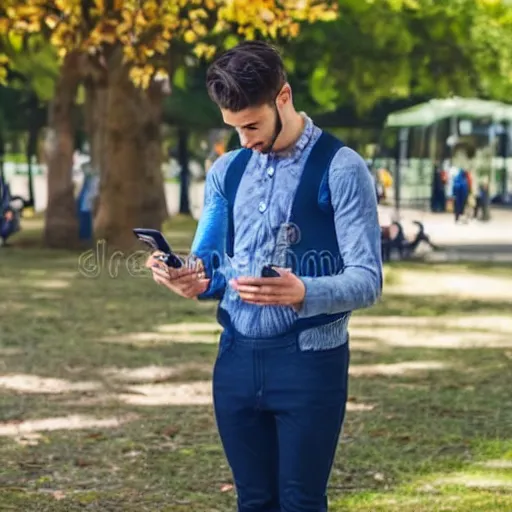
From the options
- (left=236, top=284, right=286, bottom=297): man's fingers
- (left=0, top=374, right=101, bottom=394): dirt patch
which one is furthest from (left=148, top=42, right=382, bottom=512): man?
(left=0, top=374, right=101, bottom=394): dirt patch

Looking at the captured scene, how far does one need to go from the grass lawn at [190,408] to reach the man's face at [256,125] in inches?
33.3

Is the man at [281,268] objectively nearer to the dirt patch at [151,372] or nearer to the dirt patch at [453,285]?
the dirt patch at [151,372]

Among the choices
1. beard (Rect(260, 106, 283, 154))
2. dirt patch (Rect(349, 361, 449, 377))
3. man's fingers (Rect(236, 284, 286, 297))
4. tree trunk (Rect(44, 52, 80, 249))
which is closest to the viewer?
man's fingers (Rect(236, 284, 286, 297))

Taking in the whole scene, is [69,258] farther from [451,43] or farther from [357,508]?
[357,508]

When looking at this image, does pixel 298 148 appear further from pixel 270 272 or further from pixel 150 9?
pixel 150 9

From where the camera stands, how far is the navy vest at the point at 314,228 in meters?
4.39

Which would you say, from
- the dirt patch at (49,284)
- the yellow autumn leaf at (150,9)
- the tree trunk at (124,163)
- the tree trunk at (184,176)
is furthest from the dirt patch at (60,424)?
the tree trunk at (184,176)

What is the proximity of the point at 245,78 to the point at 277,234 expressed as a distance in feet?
1.48

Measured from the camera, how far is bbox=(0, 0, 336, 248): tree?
19031mm

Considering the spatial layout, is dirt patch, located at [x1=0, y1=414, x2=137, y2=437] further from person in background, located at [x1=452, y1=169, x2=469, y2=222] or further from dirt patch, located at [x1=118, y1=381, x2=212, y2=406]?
person in background, located at [x1=452, y1=169, x2=469, y2=222]

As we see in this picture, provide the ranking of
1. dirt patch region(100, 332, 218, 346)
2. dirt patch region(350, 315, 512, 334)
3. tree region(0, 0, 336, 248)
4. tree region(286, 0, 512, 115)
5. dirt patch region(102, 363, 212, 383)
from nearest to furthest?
1. dirt patch region(102, 363, 212, 383)
2. dirt patch region(100, 332, 218, 346)
3. dirt patch region(350, 315, 512, 334)
4. tree region(0, 0, 336, 248)
5. tree region(286, 0, 512, 115)

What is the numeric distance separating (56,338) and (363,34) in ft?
65.7

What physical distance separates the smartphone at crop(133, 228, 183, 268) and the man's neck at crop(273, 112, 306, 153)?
415 mm

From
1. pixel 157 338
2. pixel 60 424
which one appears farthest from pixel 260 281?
pixel 157 338
